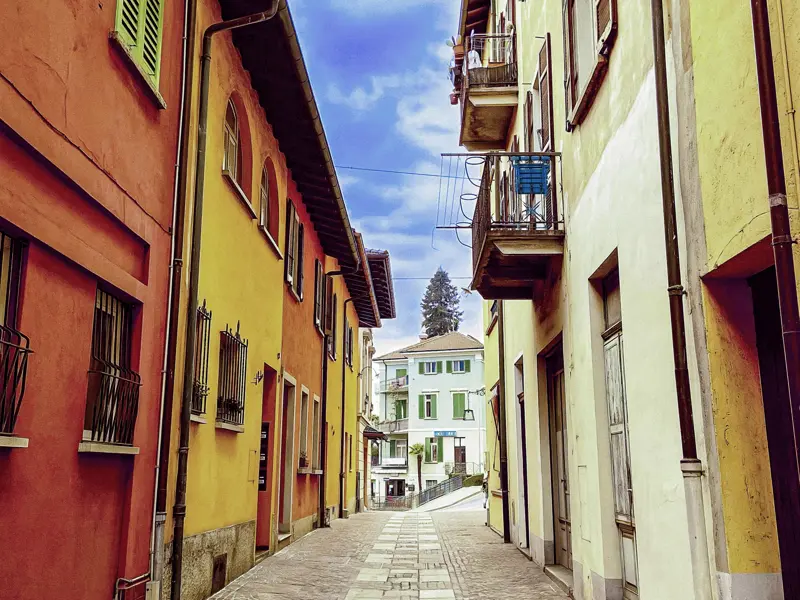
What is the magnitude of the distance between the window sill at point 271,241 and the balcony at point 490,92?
3.92 metres

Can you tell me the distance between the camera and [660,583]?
5.29 metres

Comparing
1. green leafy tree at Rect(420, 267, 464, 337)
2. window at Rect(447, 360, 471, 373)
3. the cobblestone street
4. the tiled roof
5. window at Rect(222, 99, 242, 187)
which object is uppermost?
green leafy tree at Rect(420, 267, 464, 337)

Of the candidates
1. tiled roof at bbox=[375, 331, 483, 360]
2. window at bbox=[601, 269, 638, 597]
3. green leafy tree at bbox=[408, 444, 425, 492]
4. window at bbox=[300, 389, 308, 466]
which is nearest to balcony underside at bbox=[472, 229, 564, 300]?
Answer: window at bbox=[601, 269, 638, 597]

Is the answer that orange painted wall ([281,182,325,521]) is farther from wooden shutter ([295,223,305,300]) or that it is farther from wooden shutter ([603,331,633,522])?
wooden shutter ([603,331,633,522])

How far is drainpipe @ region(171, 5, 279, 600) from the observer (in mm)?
7059

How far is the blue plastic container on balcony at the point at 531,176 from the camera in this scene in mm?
8992

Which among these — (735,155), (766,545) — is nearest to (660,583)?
(766,545)

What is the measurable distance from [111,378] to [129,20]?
8.97 feet

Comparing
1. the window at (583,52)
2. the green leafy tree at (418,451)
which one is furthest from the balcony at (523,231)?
the green leafy tree at (418,451)

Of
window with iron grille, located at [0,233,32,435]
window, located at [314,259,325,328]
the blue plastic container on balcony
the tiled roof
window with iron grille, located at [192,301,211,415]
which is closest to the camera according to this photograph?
window with iron grille, located at [0,233,32,435]

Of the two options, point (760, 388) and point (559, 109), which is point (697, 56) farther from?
point (559, 109)

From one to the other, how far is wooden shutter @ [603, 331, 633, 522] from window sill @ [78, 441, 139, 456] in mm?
3989

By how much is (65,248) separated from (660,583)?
175 inches

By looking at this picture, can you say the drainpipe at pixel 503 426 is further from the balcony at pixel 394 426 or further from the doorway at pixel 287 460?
the balcony at pixel 394 426
